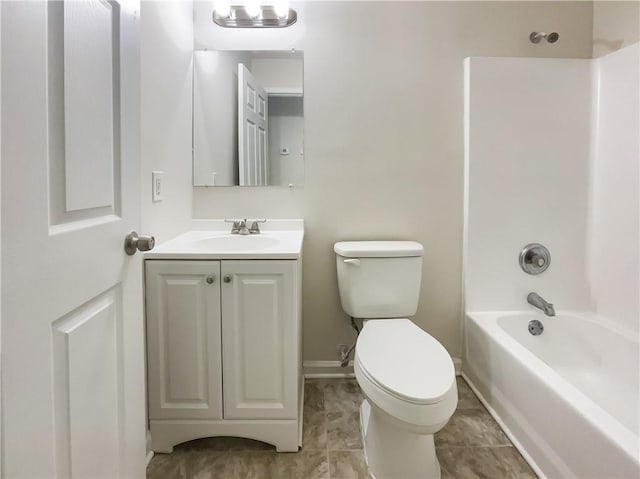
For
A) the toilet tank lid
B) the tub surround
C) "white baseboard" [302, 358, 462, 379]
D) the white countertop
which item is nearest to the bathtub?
the tub surround

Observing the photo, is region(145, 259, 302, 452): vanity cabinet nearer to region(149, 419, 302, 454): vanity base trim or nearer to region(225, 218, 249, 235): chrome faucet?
region(149, 419, 302, 454): vanity base trim

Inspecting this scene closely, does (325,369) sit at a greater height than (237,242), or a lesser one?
lesser

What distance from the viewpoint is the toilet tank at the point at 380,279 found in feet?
6.73

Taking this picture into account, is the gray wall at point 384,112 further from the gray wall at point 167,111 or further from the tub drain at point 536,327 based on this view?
the tub drain at point 536,327

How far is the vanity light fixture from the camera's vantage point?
2150 millimetres

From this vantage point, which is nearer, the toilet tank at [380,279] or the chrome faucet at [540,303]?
the toilet tank at [380,279]

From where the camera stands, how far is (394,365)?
60.1 inches

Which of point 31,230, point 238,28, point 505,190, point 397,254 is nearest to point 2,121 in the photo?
point 31,230

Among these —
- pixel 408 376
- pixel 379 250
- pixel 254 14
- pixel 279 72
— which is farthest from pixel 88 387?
pixel 254 14

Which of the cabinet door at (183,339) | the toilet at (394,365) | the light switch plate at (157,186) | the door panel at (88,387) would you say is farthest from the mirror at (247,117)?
the door panel at (88,387)

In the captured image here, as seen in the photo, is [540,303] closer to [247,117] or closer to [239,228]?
[239,228]

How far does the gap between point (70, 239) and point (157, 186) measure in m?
1.04

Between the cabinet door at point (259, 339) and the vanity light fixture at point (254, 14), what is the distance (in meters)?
1.30

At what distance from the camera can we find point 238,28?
2223mm
